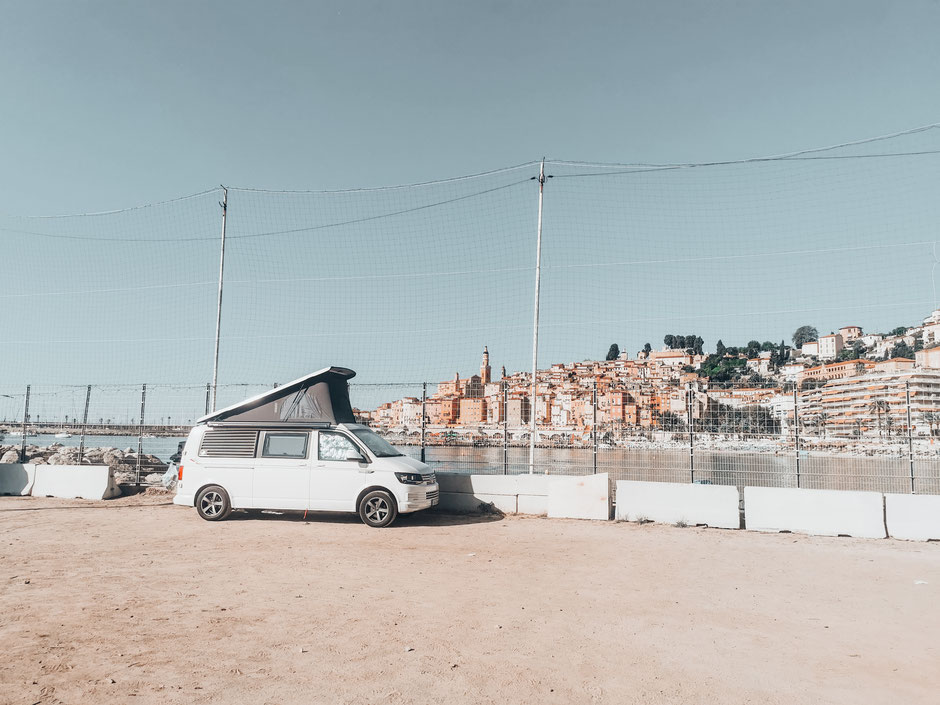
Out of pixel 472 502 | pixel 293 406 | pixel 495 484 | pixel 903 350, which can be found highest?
pixel 903 350

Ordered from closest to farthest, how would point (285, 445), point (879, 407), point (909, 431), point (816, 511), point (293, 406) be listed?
point (816, 511)
point (285, 445)
point (909, 431)
point (293, 406)
point (879, 407)

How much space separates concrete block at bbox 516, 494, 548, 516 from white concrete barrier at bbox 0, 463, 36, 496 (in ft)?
38.5

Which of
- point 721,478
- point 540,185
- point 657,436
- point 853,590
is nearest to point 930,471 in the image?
point 721,478

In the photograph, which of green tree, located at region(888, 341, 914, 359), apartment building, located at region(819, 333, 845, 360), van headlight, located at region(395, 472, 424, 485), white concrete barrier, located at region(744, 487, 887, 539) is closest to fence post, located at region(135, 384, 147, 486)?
van headlight, located at region(395, 472, 424, 485)

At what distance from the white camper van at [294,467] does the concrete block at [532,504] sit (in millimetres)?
2008

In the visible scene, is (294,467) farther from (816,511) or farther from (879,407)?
(879,407)

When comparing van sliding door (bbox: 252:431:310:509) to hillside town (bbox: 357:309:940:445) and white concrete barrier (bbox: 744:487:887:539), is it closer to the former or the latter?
hillside town (bbox: 357:309:940:445)

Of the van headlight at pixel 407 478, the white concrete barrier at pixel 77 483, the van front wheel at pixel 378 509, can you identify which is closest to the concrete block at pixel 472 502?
the van headlight at pixel 407 478

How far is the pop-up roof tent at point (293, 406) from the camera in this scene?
477 inches

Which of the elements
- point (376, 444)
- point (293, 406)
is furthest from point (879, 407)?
point (293, 406)

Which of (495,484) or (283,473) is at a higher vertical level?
(283,473)

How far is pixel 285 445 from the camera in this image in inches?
458

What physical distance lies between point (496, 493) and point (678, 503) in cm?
352

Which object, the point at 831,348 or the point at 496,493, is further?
the point at 831,348
